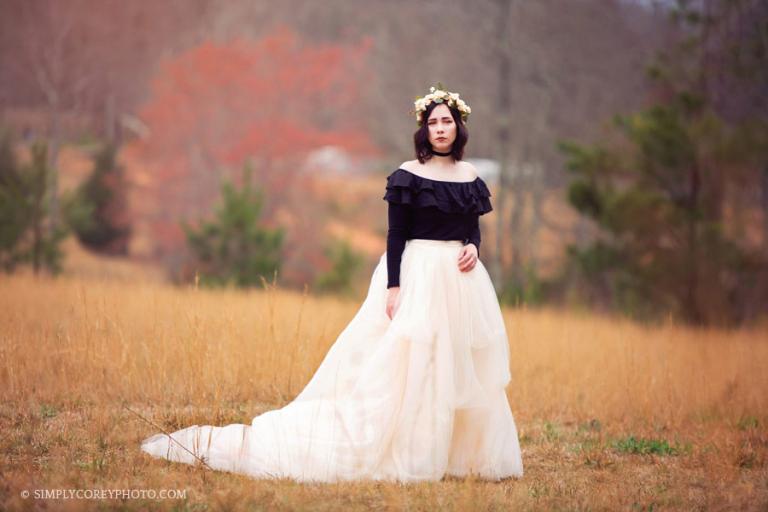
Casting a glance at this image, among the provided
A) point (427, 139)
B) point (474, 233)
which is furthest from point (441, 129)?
point (474, 233)

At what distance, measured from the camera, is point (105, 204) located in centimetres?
2445

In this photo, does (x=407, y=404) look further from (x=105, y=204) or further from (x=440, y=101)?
(x=105, y=204)

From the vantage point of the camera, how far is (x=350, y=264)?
1805 centimetres

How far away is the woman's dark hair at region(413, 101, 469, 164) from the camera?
4.89 m

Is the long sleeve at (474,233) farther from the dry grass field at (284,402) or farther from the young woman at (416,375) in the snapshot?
the dry grass field at (284,402)

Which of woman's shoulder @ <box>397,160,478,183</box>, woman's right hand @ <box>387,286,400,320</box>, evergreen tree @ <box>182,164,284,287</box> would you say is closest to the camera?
woman's right hand @ <box>387,286,400,320</box>

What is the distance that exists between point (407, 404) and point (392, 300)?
59cm

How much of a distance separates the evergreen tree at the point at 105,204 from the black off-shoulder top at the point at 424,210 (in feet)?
65.3

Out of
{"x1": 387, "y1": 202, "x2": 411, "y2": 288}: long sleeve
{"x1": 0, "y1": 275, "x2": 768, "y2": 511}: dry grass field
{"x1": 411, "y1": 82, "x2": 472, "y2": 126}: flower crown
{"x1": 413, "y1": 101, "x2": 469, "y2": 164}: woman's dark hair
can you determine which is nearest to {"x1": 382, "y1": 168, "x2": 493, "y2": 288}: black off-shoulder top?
{"x1": 387, "y1": 202, "x2": 411, "y2": 288}: long sleeve

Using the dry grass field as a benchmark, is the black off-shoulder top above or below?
above

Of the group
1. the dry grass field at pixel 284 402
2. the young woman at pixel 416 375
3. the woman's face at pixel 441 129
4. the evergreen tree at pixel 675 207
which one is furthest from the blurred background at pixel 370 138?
the woman's face at pixel 441 129

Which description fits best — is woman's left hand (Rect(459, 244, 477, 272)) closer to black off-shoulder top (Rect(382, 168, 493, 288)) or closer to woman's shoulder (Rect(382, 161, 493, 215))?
black off-shoulder top (Rect(382, 168, 493, 288))

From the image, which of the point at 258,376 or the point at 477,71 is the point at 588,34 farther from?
the point at 258,376

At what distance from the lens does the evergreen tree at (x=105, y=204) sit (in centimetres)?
2389
